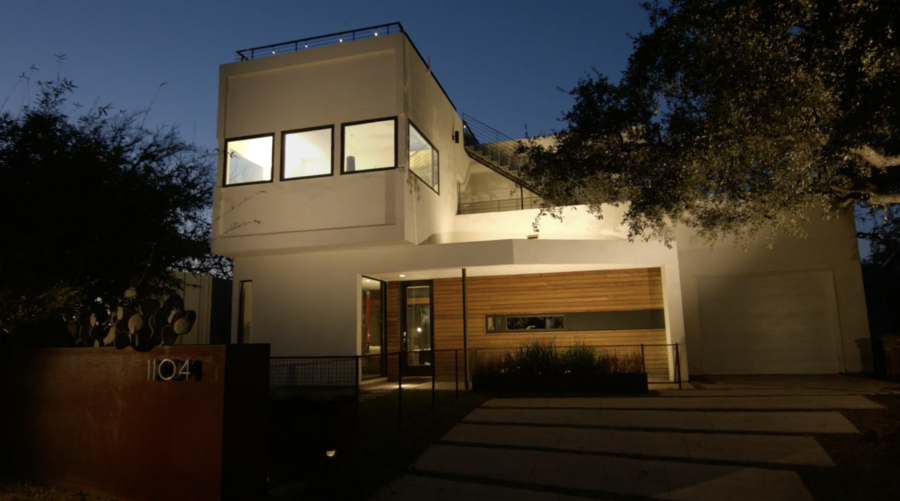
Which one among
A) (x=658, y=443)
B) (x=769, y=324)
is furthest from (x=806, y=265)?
(x=658, y=443)

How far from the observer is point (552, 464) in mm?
6188

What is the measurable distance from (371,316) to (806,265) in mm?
10246

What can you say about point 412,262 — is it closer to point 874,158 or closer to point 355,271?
point 355,271

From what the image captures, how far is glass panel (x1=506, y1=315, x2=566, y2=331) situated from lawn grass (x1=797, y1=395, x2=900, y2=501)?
22.6 ft

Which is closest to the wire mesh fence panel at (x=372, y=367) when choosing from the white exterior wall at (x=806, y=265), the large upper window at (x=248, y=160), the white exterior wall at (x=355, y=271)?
the white exterior wall at (x=355, y=271)

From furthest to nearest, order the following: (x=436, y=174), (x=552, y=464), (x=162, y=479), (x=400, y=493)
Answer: (x=436, y=174), (x=552, y=464), (x=400, y=493), (x=162, y=479)

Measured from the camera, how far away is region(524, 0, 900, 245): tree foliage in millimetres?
7070

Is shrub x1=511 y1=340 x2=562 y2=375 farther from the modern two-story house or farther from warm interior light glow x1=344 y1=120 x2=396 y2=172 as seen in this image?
warm interior light glow x1=344 y1=120 x2=396 y2=172

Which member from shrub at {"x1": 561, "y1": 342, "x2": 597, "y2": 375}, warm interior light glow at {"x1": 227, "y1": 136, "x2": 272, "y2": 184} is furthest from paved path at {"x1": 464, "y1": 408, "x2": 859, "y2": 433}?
warm interior light glow at {"x1": 227, "y1": 136, "x2": 272, "y2": 184}

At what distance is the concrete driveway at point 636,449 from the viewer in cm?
539

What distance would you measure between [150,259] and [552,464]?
6.15 meters

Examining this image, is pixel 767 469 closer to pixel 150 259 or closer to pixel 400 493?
pixel 400 493

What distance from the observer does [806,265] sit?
13484mm

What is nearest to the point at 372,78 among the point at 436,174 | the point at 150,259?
the point at 436,174
